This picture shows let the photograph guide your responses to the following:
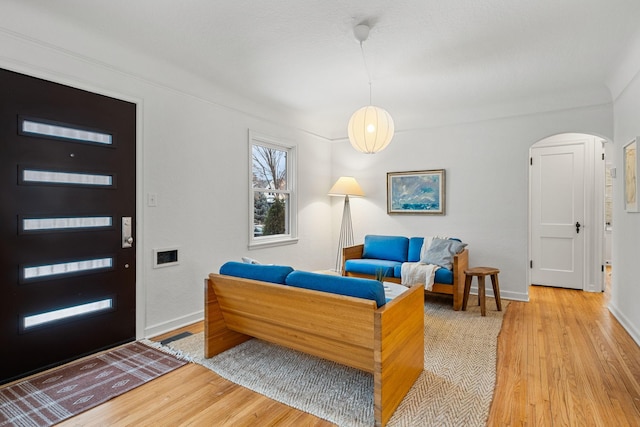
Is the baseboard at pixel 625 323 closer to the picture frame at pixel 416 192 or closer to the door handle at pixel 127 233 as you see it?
the picture frame at pixel 416 192

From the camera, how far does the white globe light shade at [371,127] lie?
9.80 ft

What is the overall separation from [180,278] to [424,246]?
3008 mm

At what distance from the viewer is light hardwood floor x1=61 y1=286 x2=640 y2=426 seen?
1855 millimetres

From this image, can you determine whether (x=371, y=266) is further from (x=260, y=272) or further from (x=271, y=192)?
(x=260, y=272)

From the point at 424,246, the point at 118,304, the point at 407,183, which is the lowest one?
the point at 118,304

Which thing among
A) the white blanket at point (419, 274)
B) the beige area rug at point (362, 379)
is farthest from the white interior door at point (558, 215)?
the beige area rug at point (362, 379)

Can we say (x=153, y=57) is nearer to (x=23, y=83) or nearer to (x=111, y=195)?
(x=23, y=83)

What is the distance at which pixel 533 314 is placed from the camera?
3682 millimetres

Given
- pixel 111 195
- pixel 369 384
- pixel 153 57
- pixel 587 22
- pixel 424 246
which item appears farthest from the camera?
pixel 424 246

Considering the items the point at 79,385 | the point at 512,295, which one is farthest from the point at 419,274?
the point at 79,385

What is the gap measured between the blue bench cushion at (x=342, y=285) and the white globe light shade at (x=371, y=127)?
4.92 ft

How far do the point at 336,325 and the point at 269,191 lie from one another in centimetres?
289

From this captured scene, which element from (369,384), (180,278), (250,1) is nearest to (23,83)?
(250,1)

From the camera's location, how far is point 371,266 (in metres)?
4.26
